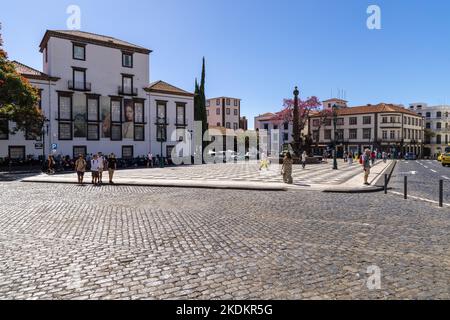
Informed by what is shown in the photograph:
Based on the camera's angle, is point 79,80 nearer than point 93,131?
Yes

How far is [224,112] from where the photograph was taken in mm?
90500

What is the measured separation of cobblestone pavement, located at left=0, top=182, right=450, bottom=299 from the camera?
4.12 meters

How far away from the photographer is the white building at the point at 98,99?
35.5m

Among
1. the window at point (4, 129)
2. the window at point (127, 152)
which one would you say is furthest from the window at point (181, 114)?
the window at point (4, 129)

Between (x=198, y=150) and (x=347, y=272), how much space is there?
49.0m

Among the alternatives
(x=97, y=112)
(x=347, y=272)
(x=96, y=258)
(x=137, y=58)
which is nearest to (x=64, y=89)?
(x=97, y=112)

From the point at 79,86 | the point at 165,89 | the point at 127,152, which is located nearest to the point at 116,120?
the point at 127,152

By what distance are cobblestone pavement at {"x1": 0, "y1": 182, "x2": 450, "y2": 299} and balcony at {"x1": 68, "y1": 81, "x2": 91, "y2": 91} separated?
29888mm

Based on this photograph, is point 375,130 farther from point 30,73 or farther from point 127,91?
point 30,73

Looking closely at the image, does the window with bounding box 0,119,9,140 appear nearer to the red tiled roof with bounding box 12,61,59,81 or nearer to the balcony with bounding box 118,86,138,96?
the red tiled roof with bounding box 12,61,59,81

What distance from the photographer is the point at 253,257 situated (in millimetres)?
5320

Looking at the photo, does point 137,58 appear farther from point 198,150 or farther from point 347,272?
point 347,272

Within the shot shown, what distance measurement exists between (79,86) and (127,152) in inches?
370
